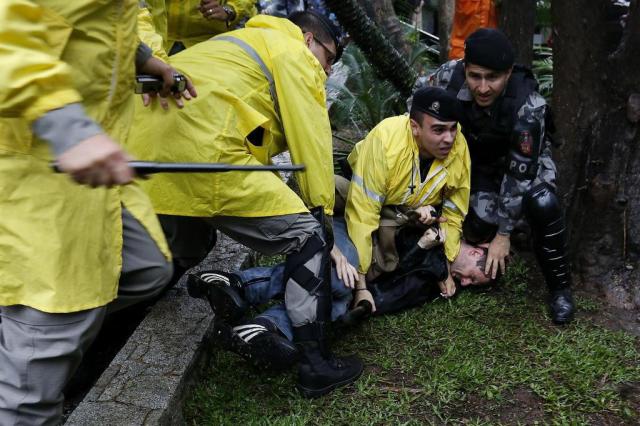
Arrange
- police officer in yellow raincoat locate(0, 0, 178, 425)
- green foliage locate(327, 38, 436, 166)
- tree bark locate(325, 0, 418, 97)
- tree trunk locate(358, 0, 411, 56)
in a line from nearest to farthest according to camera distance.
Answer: police officer in yellow raincoat locate(0, 0, 178, 425) → tree bark locate(325, 0, 418, 97) → green foliage locate(327, 38, 436, 166) → tree trunk locate(358, 0, 411, 56)

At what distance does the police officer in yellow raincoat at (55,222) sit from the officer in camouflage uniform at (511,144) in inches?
85.9

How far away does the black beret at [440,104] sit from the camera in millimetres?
3803

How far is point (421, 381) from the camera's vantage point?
3412 millimetres

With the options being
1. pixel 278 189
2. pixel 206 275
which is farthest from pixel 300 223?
pixel 206 275

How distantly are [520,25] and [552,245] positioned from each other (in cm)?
248

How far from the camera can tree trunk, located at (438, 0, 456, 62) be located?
9283 mm

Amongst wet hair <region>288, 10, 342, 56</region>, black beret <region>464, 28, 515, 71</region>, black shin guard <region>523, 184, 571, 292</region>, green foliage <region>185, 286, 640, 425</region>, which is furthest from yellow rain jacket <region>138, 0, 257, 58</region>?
black shin guard <region>523, 184, 571, 292</region>

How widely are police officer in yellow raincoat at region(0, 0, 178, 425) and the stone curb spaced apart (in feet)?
1.88

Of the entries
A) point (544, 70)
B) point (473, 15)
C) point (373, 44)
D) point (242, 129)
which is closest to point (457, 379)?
point (242, 129)

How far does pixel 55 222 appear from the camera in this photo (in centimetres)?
212

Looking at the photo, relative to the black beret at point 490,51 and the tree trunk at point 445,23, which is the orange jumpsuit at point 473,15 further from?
the black beret at point 490,51

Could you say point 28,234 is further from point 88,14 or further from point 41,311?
point 88,14

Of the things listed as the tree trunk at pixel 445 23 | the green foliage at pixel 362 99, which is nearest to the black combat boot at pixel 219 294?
the green foliage at pixel 362 99

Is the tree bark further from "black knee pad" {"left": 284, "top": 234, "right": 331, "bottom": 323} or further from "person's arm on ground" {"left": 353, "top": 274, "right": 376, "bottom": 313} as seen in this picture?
"black knee pad" {"left": 284, "top": 234, "right": 331, "bottom": 323}
